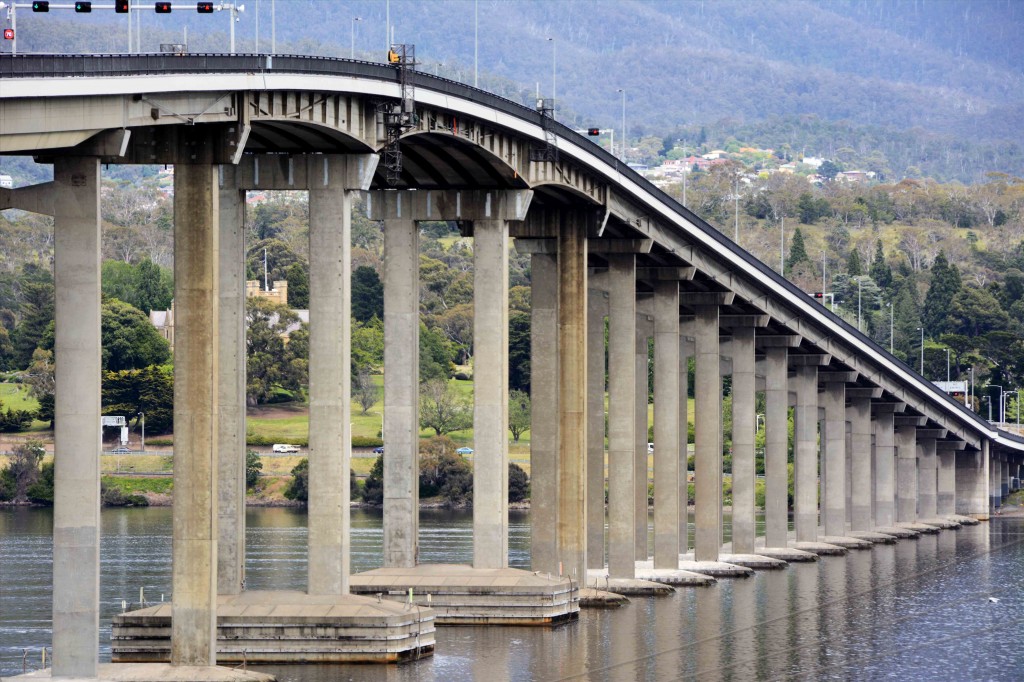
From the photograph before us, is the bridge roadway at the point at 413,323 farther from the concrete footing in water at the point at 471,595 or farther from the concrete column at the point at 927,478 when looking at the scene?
the concrete column at the point at 927,478

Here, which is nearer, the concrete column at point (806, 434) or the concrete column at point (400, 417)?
the concrete column at point (400, 417)

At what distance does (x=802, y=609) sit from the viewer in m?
90.8

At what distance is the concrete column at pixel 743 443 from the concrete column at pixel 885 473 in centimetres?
3491

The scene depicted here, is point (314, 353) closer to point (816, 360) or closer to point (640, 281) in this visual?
point (640, 281)

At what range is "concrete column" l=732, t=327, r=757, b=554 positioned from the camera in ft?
376

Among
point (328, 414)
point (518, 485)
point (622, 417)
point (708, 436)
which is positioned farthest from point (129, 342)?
point (328, 414)

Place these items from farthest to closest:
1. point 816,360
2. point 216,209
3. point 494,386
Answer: point 816,360, point 494,386, point 216,209

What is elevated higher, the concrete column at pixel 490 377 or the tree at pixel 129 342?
→ the tree at pixel 129 342

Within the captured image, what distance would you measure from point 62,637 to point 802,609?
45927mm

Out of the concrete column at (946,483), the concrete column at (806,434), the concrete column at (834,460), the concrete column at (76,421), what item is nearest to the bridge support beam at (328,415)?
the concrete column at (76,421)

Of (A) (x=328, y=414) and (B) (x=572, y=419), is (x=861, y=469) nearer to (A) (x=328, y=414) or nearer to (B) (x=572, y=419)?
(B) (x=572, y=419)

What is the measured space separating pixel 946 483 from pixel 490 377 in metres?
97.5

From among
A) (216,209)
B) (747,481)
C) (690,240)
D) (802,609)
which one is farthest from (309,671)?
(747,481)

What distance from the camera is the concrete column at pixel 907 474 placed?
158125 mm
